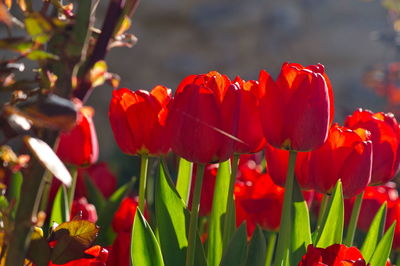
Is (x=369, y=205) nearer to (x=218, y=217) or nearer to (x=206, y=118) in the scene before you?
(x=218, y=217)

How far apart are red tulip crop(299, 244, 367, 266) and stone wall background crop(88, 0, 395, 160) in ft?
A: 12.8

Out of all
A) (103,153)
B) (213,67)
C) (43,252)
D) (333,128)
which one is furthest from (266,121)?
(213,67)

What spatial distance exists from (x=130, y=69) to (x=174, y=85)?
0.29 meters

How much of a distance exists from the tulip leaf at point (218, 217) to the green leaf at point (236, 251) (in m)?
0.13

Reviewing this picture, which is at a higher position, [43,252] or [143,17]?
[43,252]

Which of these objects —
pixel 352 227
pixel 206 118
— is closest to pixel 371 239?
pixel 352 227

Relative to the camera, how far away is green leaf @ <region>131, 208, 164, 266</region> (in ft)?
2.35

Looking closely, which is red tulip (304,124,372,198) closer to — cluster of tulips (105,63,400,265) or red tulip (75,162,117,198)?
cluster of tulips (105,63,400,265)

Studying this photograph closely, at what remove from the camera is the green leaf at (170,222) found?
2.60ft

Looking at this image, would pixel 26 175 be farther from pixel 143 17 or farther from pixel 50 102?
pixel 143 17

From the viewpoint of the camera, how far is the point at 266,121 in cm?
73

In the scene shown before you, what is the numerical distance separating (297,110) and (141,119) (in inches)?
6.9

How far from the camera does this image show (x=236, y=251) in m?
0.72

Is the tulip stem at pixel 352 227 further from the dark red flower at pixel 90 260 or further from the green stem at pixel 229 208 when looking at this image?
the dark red flower at pixel 90 260
